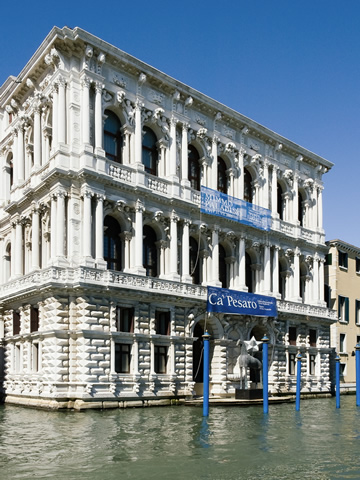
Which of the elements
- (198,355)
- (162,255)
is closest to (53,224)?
(162,255)

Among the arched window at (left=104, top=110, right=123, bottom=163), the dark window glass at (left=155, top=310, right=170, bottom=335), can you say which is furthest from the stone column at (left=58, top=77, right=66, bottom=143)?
the dark window glass at (left=155, top=310, right=170, bottom=335)

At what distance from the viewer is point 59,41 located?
3117 centimetres

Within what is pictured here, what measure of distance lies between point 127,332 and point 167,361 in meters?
3.18

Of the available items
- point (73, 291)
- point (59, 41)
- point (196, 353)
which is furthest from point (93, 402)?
point (59, 41)

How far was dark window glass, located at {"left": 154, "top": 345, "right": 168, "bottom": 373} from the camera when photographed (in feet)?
107

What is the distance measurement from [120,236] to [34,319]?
605 cm

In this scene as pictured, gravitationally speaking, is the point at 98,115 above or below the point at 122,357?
above

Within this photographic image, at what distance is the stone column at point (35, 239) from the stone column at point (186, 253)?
25.8 feet

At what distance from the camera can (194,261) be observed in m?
37.2

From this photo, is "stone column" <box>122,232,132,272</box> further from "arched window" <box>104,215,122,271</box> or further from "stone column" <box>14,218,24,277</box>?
"stone column" <box>14,218,24,277</box>

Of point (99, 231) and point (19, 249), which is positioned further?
point (19, 249)

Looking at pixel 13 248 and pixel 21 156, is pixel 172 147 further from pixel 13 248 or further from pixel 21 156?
pixel 13 248

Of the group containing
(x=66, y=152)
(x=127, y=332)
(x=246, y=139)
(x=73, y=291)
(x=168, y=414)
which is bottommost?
(x=168, y=414)

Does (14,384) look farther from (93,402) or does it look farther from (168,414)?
(168,414)
